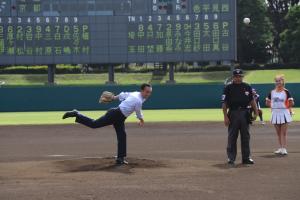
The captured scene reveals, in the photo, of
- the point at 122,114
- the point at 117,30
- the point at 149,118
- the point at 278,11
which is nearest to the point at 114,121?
the point at 122,114

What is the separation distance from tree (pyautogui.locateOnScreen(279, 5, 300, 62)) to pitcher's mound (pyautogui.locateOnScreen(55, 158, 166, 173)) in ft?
184

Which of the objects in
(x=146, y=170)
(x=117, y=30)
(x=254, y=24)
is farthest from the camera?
(x=254, y=24)

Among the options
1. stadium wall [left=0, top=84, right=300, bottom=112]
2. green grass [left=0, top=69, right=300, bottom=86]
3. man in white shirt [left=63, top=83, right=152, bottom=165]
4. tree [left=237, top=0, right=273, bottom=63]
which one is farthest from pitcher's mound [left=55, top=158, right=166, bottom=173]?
tree [left=237, top=0, right=273, bottom=63]

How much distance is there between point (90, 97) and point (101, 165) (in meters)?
26.7

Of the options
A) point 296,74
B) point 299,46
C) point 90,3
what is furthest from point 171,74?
point 299,46

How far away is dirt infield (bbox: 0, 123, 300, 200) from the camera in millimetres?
8266

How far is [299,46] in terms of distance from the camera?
6475 cm

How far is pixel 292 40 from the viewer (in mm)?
66312

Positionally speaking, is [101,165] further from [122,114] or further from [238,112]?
[238,112]

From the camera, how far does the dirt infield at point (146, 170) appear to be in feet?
27.1

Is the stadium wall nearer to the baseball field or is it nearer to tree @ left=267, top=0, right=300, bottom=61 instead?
the baseball field

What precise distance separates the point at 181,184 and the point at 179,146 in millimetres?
6515

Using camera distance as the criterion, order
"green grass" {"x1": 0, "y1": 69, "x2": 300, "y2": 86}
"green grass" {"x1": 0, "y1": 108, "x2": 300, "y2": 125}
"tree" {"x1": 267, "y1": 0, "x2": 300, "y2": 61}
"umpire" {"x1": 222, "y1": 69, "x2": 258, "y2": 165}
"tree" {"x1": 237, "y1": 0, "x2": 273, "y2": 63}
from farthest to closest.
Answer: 1. "tree" {"x1": 267, "y1": 0, "x2": 300, "y2": 61}
2. "tree" {"x1": 237, "y1": 0, "x2": 273, "y2": 63}
3. "green grass" {"x1": 0, "y1": 69, "x2": 300, "y2": 86}
4. "green grass" {"x1": 0, "y1": 108, "x2": 300, "y2": 125}
5. "umpire" {"x1": 222, "y1": 69, "x2": 258, "y2": 165}

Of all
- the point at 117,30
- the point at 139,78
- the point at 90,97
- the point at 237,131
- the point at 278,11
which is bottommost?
the point at 90,97
